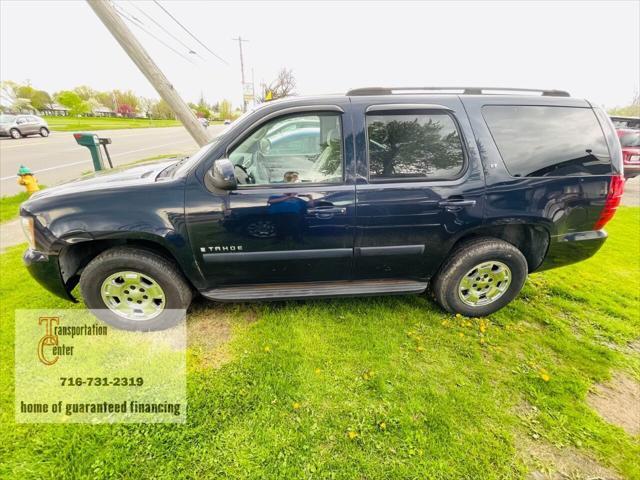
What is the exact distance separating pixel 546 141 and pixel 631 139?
26.6 ft

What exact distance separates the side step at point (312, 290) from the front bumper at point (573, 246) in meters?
1.19

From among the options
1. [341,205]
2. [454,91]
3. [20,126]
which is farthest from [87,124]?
[454,91]

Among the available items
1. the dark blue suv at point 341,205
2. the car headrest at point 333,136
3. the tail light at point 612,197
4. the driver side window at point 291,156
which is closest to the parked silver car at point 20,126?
the dark blue suv at point 341,205

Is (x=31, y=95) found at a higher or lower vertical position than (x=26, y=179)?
higher

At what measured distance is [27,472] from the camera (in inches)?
63.9

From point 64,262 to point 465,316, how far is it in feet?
11.5

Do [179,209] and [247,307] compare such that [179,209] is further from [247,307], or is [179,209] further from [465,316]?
[465,316]

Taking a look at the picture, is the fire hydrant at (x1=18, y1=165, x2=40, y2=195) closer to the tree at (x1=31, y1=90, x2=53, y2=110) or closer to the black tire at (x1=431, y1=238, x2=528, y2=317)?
the black tire at (x1=431, y1=238, x2=528, y2=317)

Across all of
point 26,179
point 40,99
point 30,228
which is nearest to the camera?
point 30,228

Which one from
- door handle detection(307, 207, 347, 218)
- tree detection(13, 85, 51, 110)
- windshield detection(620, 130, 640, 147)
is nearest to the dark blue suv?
door handle detection(307, 207, 347, 218)

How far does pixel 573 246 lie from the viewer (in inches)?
107

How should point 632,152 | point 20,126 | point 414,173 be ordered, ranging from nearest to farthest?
point 414,173, point 632,152, point 20,126

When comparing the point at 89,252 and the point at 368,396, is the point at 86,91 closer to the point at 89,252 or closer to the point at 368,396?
the point at 89,252

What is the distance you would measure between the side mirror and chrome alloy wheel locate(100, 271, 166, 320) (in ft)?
3.30
